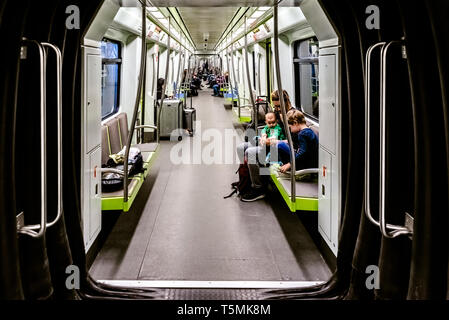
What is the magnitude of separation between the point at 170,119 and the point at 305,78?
13.3ft

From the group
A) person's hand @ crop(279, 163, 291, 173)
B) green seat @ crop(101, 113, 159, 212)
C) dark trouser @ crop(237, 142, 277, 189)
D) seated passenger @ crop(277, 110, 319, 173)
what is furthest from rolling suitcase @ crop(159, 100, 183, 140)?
seated passenger @ crop(277, 110, 319, 173)

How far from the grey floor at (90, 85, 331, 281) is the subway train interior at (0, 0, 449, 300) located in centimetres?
2

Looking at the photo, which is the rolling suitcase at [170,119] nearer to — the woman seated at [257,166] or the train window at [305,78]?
the train window at [305,78]

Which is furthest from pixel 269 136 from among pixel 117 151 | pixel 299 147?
pixel 117 151

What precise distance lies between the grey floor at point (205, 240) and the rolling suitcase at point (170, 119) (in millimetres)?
3762

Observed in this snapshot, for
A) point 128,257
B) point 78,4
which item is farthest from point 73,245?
point 78,4

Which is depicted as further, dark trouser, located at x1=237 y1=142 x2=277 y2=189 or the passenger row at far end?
dark trouser, located at x1=237 y1=142 x2=277 y2=189

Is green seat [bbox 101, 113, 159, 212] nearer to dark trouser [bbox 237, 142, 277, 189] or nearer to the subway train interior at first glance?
the subway train interior

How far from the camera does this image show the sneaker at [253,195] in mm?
5207

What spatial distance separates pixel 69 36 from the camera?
240 centimetres

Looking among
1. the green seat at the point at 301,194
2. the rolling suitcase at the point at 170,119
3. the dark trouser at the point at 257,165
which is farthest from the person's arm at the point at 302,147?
the rolling suitcase at the point at 170,119

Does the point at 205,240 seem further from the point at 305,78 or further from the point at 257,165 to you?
the point at 305,78

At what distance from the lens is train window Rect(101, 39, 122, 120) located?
5816 mm

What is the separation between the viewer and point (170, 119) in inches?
377
